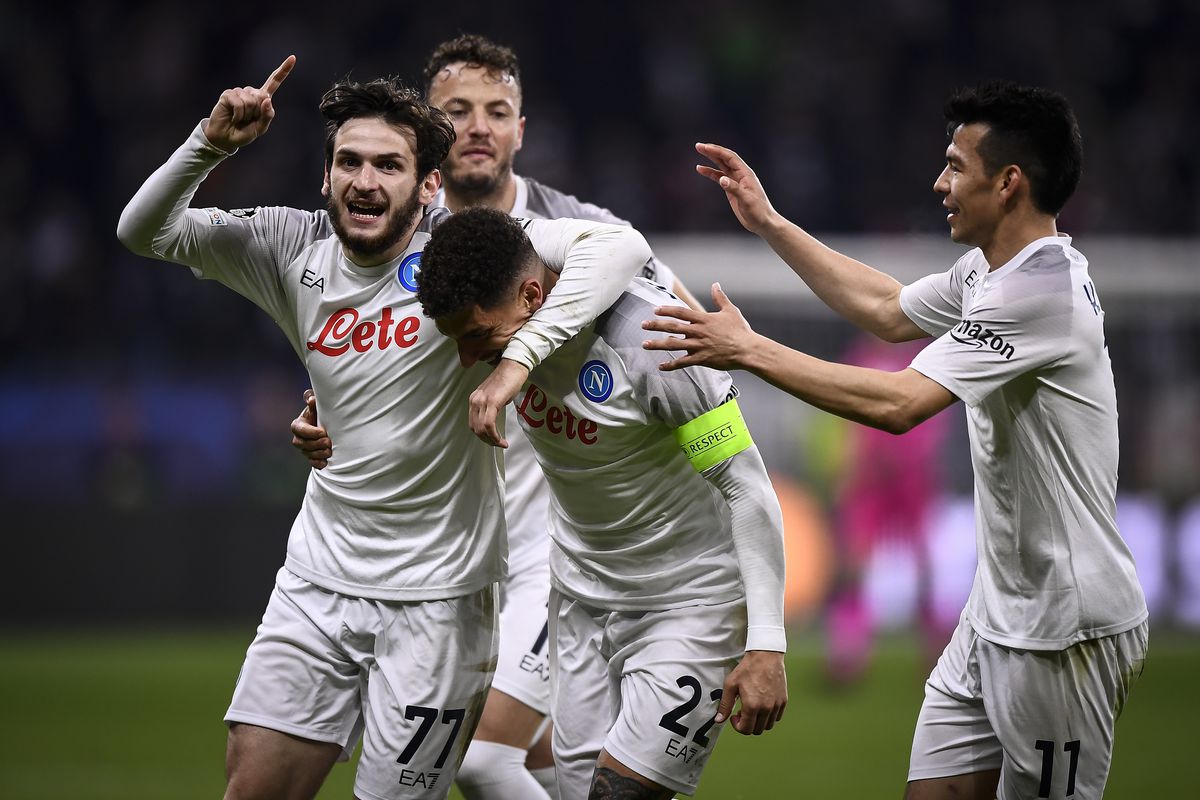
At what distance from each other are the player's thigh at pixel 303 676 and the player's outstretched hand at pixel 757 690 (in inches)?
42.7

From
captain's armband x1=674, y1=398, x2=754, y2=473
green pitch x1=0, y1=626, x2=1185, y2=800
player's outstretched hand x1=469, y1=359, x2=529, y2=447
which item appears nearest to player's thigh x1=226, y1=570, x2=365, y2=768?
player's outstretched hand x1=469, y1=359, x2=529, y2=447

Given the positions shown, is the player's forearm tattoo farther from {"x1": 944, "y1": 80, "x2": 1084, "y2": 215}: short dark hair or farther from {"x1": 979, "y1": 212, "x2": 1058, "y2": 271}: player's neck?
{"x1": 944, "y1": 80, "x2": 1084, "y2": 215}: short dark hair

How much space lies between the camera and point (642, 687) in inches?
152

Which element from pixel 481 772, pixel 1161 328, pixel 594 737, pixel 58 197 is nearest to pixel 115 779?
pixel 481 772

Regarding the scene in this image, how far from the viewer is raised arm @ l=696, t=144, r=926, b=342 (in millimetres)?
4492

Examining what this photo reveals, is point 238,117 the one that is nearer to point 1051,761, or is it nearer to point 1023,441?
point 1023,441

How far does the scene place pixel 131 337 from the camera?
12633 mm

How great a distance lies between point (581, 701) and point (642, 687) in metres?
0.32

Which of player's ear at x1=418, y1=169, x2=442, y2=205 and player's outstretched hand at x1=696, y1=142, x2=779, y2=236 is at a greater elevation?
player's outstretched hand at x1=696, y1=142, x2=779, y2=236

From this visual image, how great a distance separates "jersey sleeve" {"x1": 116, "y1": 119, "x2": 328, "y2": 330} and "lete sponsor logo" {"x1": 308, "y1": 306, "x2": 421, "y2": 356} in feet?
0.72

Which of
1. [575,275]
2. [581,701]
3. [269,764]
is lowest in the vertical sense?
[269,764]

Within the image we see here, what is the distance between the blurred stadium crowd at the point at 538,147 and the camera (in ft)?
40.1

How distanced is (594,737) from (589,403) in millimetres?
→ 988

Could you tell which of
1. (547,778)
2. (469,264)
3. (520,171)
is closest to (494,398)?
(469,264)
